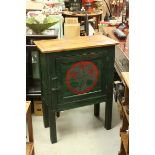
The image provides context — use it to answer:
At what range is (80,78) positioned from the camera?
2.34 m

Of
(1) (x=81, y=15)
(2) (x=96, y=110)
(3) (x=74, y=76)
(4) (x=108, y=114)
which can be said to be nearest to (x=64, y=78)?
(3) (x=74, y=76)

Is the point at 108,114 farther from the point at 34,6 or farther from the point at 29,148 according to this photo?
the point at 34,6

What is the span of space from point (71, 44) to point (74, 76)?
30 centimetres

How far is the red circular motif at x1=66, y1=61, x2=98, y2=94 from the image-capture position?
229cm

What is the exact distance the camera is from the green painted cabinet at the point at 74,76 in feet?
7.22

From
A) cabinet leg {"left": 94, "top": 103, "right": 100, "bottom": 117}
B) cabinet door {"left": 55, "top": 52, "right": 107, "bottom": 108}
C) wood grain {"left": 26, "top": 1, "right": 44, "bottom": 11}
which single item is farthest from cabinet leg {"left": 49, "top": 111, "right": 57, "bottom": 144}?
wood grain {"left": 26, "top": 1, "right": 44, "bottom": 11}

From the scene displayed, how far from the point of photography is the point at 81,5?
16.5 feet

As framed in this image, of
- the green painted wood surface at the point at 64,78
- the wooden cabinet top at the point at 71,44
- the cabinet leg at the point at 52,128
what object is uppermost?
the wooden cabinet top at the point at 71,44

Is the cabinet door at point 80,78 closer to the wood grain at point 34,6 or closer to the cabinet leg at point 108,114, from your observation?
the cabinet leg at point 108,114

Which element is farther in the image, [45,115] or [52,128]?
[45,115]

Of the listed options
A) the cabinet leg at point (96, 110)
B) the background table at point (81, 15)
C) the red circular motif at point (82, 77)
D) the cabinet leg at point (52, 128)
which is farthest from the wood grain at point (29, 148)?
the background table at point (81, 15)

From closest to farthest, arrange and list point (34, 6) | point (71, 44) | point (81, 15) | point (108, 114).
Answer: point (71, 44) → point (108, 114) → point (34, 6) → point (81, 15)
